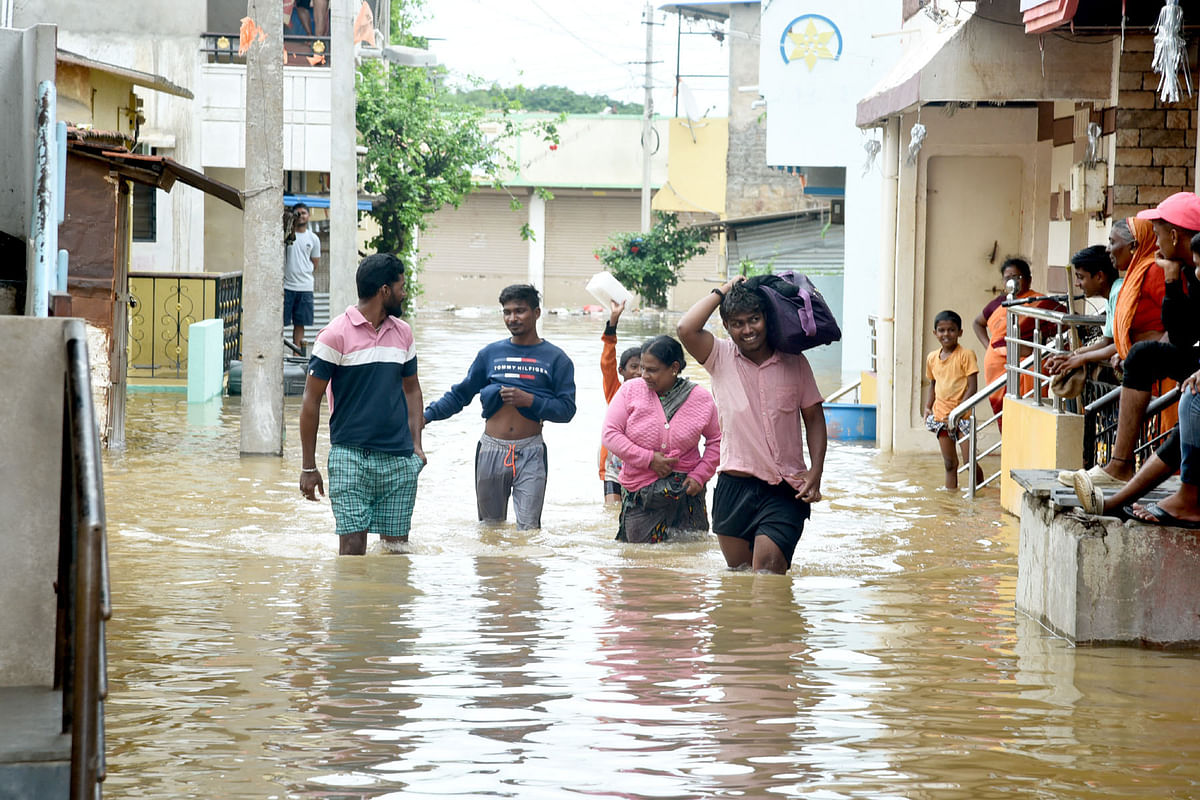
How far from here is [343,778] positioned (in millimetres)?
4398

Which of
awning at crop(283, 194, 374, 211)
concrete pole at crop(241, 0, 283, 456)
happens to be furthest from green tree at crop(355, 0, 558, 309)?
concrete pole at crop(241, 0, 283, 456)

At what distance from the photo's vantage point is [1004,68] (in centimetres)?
1257

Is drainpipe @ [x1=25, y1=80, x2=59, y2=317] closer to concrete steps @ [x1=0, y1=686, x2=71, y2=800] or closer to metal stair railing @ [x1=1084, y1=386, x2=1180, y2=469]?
concrete steps @ [x1=0, y1=686, x2=71, y2=800]

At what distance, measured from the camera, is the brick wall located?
38.4 ft

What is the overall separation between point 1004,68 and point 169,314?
1169 centimetres

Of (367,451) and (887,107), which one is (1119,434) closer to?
(367,451)

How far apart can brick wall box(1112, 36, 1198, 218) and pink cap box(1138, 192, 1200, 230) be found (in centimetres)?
513

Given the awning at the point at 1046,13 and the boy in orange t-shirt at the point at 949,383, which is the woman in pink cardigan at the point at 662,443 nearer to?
the awning at the point at 1046,13

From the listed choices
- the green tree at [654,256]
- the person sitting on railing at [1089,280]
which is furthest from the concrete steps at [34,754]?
the green tree at [654,256]

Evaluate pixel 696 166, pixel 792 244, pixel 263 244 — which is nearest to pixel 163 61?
pixel 263 244

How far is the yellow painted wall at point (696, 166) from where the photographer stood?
4241cm

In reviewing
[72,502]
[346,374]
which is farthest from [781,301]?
[72,502]

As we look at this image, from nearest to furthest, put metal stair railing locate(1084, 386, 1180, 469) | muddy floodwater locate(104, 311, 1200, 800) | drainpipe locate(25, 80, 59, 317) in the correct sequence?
muddy floodwater locate(104, 311, 1200, 800), drainpipe locate(25, 80, 59, 317), metal stair railing locate(1084, 386, 1180, 469)

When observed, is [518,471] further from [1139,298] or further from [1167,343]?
[1167,343]
